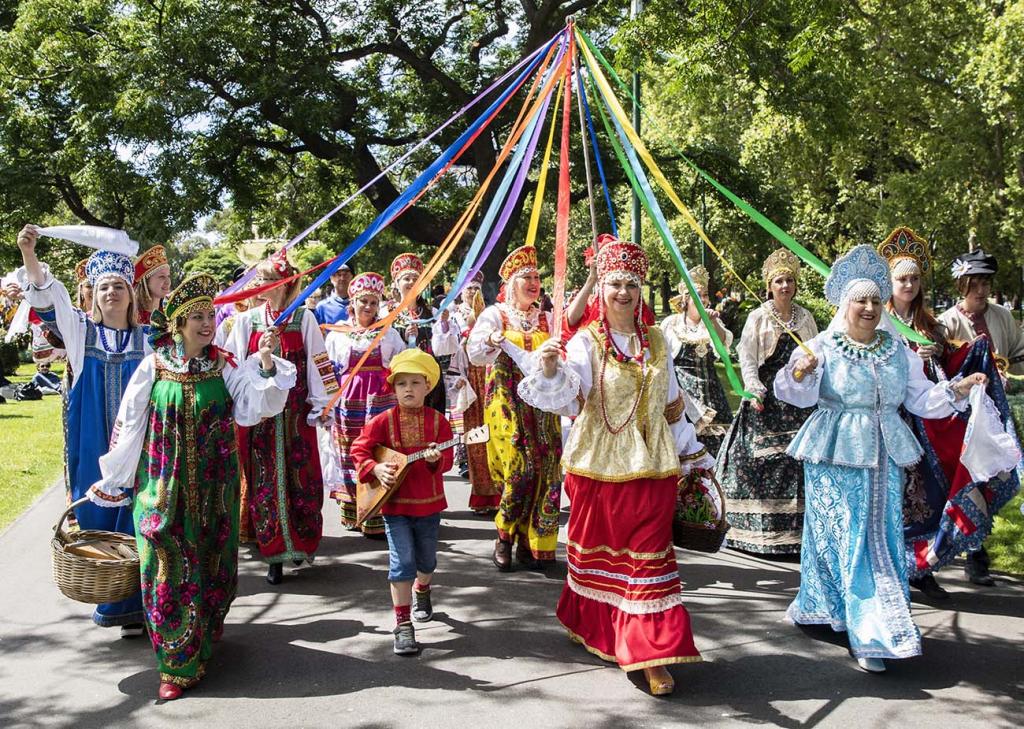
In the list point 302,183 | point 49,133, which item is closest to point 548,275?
point 302,183

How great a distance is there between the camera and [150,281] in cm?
598

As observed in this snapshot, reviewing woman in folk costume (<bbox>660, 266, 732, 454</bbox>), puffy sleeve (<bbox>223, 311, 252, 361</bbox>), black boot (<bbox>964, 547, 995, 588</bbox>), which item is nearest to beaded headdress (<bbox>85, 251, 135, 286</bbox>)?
puffy sleeve (<bbox>223, 311, 252, 361</bbox>)

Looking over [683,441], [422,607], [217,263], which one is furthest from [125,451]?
[217,263]

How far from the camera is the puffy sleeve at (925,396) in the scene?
199 inches

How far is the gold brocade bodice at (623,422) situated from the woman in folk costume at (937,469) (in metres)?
2.07

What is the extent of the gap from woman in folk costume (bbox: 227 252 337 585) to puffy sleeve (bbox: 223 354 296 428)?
1457mm

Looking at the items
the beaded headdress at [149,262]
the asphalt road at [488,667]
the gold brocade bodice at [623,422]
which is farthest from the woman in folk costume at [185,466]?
the gold brocade bodice at [623,422]

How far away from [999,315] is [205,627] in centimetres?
567

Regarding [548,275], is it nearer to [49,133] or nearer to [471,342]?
[49,133]

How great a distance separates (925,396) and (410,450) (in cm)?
286

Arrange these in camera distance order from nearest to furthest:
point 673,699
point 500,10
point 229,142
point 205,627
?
point 673,699
point 205,627
point 229,142
point 500,10

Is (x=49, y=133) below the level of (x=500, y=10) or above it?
below

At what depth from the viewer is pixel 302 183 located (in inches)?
889

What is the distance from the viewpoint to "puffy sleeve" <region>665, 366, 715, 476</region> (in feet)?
16.0
